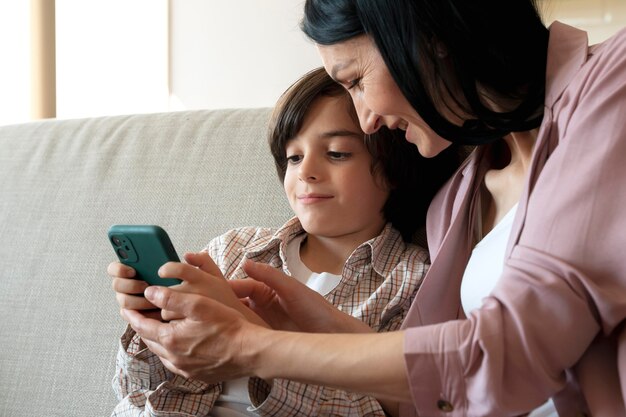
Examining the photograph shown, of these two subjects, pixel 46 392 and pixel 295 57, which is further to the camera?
pixel 295 57

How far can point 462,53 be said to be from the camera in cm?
111

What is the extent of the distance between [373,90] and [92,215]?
2.67ft

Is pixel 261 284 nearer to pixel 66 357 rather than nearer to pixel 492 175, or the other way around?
pixel 492 175

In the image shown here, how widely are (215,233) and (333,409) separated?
504 mm

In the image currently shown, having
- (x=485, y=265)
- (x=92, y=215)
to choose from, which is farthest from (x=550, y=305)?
(x=92, y=215)

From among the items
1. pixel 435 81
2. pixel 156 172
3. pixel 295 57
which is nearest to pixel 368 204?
pixel 435 81

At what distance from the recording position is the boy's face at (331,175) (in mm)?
1427

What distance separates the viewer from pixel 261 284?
128 cm

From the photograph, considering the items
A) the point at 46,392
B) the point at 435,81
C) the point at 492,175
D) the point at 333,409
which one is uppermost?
the point at 435,81

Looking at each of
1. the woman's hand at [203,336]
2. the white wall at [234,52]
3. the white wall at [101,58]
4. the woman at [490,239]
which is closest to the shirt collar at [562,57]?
the woman at [490,239]

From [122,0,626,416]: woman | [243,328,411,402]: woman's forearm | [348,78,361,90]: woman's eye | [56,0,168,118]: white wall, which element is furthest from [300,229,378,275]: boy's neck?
[56,0,168,118]: white wall

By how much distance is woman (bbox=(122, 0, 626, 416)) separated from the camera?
3.03ft

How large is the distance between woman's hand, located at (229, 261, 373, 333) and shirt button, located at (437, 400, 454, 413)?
317mm

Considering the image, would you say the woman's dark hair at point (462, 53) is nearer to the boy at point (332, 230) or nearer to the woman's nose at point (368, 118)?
the woman's nose at point (368, 118)
